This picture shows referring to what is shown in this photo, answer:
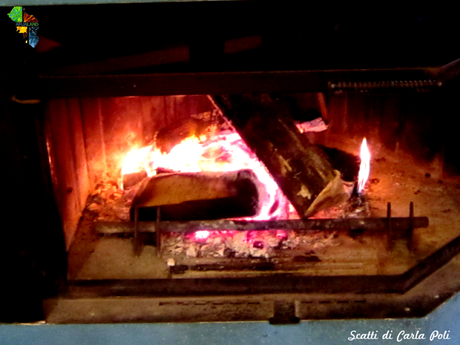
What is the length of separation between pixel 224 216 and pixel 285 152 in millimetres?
188

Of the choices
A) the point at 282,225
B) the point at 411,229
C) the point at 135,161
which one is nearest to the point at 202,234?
the point at 282,225

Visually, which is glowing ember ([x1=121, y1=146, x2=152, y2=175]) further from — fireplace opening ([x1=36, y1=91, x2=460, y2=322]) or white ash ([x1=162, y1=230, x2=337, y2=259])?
white ash ([x1=162, y1=230, x2=337, y2=259])

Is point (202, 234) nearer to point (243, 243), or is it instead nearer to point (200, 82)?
point (243, 243)

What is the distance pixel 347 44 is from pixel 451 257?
45 centimetres

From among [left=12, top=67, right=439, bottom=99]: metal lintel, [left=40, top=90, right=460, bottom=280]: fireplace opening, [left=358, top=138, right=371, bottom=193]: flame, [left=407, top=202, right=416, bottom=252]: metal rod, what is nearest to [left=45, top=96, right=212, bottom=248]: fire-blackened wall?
[left=40, top=90, right=460, bottom=280]: fireplace opening

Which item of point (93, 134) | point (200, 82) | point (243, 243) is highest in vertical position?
point (200, 82)

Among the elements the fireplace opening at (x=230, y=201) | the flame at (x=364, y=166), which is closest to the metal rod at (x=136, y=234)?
the fireplace opening at (x=230, y=201)

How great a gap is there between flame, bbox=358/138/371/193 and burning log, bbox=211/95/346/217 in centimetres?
18

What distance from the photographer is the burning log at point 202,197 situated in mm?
1124

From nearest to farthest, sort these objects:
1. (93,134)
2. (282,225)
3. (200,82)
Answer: (200,82)
(282,225)
(93,134)

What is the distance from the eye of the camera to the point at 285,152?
1.13 meters

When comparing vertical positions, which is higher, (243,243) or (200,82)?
(200,82)

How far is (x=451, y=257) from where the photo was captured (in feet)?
3.34

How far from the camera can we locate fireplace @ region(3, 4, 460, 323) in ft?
2.80
